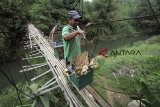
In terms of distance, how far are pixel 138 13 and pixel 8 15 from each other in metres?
17.0

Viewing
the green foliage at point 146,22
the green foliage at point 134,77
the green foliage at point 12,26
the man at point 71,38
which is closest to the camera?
the man at point 71,38

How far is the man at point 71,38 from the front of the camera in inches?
149

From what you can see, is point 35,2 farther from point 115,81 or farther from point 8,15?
point 115,81

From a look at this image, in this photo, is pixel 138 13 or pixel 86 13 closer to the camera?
pixel 86 13

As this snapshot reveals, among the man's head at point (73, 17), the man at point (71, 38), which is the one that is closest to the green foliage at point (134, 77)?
the man at point (71, 38)

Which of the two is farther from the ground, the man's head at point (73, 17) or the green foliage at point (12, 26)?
the man's head at point (73, 17)

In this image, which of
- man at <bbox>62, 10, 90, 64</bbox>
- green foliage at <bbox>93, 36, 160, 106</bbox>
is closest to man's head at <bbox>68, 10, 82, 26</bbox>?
man at <bbox>62, 10, 90, 64</bbox>

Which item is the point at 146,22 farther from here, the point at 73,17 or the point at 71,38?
the point at 71,38

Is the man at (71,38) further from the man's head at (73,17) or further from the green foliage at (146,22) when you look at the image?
the green foliage at (146,22)

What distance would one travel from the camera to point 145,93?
390 cm

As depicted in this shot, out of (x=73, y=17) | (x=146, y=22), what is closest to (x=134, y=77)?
(x=73, y=17)

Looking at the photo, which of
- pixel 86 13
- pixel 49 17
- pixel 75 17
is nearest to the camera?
pixel 75 17

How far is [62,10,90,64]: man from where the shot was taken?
12.4ft

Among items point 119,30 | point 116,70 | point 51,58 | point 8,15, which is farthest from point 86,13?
point 51,58
